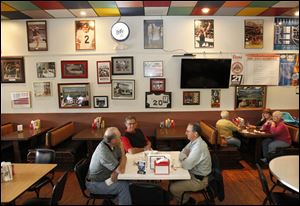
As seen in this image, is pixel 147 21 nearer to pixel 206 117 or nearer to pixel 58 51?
pixel 58 51

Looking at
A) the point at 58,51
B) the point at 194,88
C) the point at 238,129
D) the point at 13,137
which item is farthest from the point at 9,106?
the point at 238,129

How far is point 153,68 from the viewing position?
451cm

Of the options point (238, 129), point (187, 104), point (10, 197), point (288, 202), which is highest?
point (187, 104)

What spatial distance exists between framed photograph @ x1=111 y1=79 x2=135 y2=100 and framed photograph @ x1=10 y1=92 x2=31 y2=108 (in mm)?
1604

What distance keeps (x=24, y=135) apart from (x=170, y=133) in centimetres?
253

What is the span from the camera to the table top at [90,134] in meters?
3.78

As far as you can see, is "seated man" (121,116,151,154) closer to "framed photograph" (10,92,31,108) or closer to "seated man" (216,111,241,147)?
"seated man" (216,111,241,147)

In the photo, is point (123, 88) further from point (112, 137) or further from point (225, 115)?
point (112, 137)

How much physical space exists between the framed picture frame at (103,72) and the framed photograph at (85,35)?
14.0 inches

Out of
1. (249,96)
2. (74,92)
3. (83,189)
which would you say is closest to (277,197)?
(83,189)

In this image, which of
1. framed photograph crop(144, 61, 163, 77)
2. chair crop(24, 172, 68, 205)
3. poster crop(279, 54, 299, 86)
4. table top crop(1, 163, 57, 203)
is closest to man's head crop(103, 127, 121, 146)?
chair crop(24, 172, 68, 205)

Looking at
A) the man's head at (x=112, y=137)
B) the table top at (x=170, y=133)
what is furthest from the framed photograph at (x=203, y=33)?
the man's head at (x=112, y=137)

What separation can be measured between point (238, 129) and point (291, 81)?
181 cm

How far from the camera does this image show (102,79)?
177 inches
